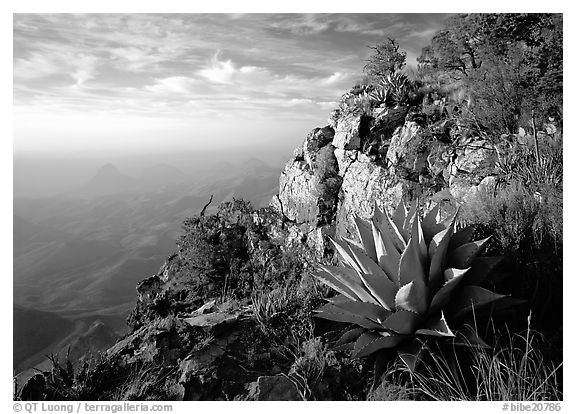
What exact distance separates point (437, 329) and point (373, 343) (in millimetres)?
308

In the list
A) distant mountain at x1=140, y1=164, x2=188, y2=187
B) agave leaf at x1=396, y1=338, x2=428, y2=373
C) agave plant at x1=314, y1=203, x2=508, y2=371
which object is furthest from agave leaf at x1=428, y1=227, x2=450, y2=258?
distant mountain at x1=140, y1=164, x2=188, y2=187

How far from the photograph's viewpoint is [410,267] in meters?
1.68

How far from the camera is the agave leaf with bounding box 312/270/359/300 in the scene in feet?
6.37

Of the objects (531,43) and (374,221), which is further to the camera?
(531,43)

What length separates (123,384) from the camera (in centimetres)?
183

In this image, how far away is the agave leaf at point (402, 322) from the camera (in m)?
1.60

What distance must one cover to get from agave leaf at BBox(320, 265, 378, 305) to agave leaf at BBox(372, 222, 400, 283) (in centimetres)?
16

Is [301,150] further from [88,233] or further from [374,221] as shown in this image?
[88,233]

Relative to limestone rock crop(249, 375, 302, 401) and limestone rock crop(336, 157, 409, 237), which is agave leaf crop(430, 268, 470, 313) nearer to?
limestone rock crop(249, 375, 302, 401)

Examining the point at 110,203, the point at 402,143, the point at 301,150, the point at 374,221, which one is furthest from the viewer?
the point at 110,203

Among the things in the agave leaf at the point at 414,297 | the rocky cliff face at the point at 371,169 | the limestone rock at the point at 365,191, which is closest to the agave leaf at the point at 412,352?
the agave leaf at the point at 414,297

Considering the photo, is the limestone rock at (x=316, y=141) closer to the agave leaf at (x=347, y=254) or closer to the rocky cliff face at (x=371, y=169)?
the rocky cliff face at (x=371, y=169)
